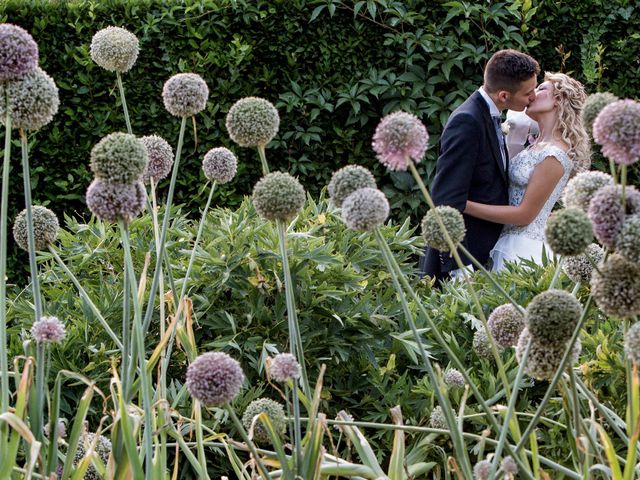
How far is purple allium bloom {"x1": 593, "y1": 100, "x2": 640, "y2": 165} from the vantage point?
1.24m

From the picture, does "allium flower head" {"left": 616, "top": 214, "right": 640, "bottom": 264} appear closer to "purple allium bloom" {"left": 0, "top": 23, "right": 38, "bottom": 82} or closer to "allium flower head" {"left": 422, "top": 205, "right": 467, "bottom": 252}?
"allium flower head" {"left": 422, "top": 205, "right": 467, "bottom": 252}

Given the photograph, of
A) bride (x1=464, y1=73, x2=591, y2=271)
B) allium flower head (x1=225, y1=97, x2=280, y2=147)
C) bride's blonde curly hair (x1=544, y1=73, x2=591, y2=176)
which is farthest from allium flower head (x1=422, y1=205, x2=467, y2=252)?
bride's blonde curly hair (x1=544, y1=73, x2=591, y2=176)

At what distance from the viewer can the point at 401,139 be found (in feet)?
4.67

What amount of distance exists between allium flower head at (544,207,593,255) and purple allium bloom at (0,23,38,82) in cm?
90

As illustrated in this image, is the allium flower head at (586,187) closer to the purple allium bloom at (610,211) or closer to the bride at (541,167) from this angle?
the purple allium bloom at (610,211)

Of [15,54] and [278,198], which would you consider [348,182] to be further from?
[15,54]

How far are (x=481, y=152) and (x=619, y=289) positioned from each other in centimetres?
378

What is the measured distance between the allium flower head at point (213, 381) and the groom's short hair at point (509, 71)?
387 centimetres

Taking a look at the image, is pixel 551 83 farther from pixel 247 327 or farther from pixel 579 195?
pixel 579 195

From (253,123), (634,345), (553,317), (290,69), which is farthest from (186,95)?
(290,69)

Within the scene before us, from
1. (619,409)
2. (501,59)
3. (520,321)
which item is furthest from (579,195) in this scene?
(501,59)

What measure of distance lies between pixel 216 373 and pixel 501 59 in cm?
395

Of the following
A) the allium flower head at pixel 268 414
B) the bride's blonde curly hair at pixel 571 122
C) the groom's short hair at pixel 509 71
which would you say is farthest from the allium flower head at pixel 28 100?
the bride's blonde curly hair at pixel 571 122

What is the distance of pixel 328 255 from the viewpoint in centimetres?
292
